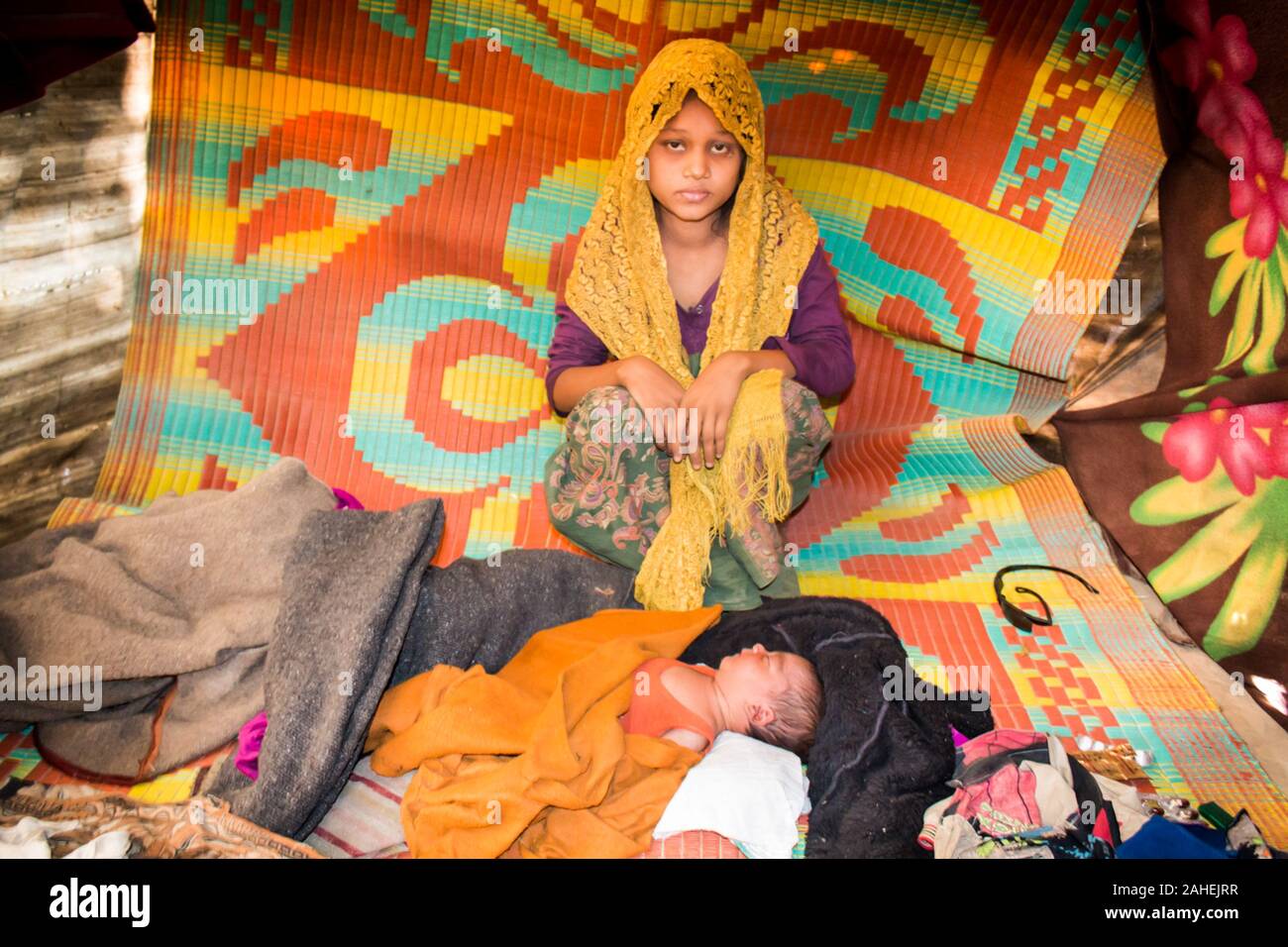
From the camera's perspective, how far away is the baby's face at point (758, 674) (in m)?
1.57

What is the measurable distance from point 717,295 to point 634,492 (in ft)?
1.34

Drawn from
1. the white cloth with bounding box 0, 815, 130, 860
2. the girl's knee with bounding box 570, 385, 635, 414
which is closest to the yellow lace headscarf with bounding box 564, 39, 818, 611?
the girl's knee with bounding box 570, 385, 635, 414

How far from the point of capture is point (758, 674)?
1.59 m

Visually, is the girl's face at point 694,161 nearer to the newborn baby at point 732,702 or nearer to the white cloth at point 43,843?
the newborn baby at point 732,702

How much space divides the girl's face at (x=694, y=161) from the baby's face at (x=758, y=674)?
31.4 inches

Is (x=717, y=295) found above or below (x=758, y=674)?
above

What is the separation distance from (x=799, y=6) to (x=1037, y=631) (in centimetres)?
135

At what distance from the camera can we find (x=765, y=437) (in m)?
1.82

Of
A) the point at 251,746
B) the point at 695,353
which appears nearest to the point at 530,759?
the point at 251,746

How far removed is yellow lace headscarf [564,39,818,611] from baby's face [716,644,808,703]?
25 centimetres

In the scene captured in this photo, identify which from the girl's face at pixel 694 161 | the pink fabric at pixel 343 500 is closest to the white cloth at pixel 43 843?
the pink fabric at pixel 343 500

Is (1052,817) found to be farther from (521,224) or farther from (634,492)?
(521,224)

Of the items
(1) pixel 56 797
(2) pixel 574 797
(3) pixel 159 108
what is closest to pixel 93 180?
(3) pixel 159 108

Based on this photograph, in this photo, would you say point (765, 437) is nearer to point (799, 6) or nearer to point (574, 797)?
point (574, 797)
